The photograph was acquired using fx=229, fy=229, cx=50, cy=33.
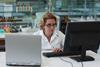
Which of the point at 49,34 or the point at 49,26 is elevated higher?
the point at 49,26

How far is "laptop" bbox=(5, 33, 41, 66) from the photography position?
2.00 meters

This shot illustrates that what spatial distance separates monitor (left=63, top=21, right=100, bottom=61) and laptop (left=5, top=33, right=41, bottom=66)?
0.34m

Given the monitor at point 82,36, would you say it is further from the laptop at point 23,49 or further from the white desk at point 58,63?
the laptop at point 23,49

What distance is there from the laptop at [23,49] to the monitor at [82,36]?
1.12 ft

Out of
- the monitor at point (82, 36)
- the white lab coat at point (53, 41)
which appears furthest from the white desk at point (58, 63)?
the white lab coat at point (53, 41)

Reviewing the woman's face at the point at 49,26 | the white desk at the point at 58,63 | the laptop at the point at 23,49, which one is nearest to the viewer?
the laptop at the point at 23,49

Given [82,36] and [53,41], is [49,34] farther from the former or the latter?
[82,36]

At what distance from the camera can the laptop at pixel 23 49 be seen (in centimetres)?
200

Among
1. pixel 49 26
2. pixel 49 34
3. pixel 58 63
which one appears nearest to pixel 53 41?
pixel 49 34

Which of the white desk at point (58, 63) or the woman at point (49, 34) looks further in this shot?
the woman at point (49, 34)

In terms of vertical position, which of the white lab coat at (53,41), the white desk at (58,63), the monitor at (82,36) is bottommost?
the white desk at (58,63)

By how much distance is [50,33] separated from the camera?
2842mm

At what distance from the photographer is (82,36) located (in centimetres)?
220

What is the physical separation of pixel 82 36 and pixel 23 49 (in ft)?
1.92
